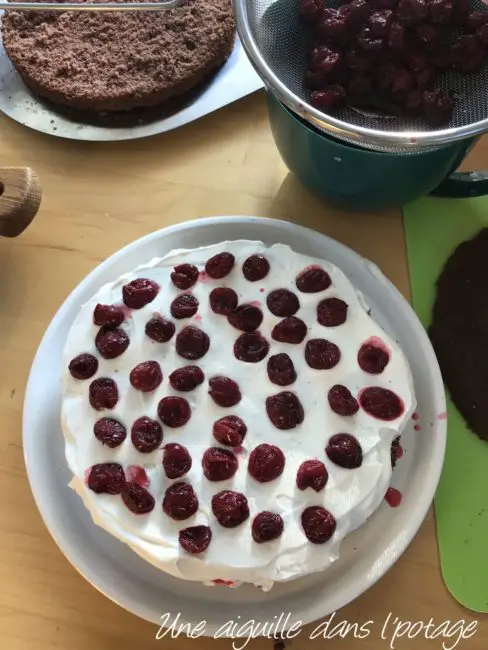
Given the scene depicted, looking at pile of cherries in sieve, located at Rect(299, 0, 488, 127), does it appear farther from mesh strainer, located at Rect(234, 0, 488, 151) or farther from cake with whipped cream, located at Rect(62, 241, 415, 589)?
cake with whipped cream, located at Rect(62, 241, 415, 589)

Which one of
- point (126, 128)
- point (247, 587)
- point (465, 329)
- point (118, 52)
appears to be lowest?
point (247, 587)

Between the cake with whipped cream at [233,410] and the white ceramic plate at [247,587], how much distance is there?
0.25 feet

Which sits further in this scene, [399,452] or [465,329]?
[465,329]

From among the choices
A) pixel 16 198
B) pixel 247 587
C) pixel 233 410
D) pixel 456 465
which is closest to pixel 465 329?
pixel 456 465

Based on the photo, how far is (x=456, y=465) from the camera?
42.6 inches

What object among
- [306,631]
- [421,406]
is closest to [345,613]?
[306,631]

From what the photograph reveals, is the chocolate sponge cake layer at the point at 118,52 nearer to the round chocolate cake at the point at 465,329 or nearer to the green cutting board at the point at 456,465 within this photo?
the green cutting board at the point at 456,465

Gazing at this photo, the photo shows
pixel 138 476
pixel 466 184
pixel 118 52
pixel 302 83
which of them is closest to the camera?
pixel 138 476

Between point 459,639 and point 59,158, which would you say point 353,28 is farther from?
point 459,639

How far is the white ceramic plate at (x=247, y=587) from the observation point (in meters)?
0.96

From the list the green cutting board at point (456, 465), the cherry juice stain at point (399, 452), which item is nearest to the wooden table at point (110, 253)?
the green cutting board at point (456, 465)

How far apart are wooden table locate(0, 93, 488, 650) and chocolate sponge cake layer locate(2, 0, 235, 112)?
0.09 m

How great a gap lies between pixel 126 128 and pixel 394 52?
56 cm

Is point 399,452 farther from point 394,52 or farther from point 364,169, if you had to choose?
point 394,52
